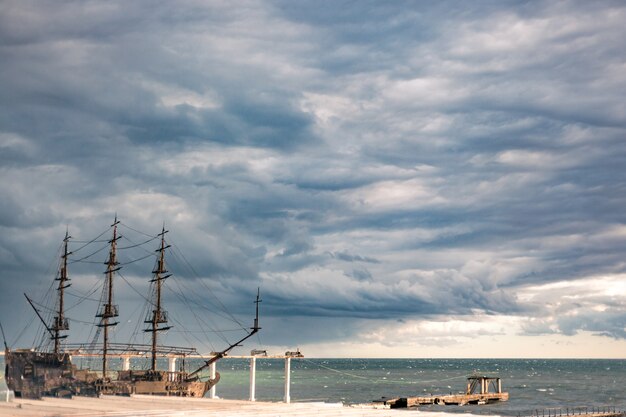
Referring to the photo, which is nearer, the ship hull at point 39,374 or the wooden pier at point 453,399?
the ship hull at point 39,374

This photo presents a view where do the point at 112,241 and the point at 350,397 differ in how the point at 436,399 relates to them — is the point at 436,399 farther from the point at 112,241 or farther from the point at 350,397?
the point at 112,241

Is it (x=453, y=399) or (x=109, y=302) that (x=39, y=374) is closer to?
(x=109, y=302)

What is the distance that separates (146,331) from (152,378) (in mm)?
5693

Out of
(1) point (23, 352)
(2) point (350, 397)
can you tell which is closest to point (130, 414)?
(1) point (23, 352)

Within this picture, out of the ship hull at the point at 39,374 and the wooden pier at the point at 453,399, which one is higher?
the ship hull at the point at 39,374

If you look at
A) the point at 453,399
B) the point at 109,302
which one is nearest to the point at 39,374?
the point at 109,302

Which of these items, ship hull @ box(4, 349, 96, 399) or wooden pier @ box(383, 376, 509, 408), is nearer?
ship hull @ box(4, 349, 96, 399)

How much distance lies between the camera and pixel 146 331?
9781 cm

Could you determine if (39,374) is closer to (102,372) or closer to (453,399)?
(102,372)

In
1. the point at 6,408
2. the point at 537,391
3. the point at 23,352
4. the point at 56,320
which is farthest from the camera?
the point at 537,391

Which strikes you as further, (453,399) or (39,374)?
(453,399)

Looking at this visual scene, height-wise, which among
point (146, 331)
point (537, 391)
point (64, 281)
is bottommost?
point (537, 391)

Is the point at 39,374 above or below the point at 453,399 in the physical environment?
above

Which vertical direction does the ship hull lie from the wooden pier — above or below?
above
